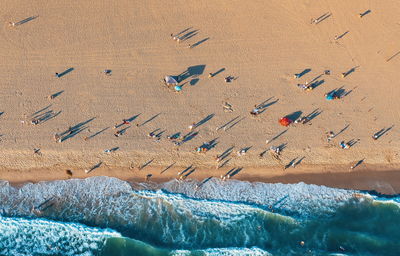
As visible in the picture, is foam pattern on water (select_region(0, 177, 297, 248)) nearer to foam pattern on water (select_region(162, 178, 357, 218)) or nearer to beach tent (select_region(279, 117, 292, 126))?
foam pattern on water (select_region(162, 178, 357, 218))

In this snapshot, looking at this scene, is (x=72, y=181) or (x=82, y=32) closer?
(x=72, y=181)

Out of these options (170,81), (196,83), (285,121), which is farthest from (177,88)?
(285,121)

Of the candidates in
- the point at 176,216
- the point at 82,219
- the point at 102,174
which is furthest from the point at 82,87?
the point at 176,216

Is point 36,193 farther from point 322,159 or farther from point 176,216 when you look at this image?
point 322,159

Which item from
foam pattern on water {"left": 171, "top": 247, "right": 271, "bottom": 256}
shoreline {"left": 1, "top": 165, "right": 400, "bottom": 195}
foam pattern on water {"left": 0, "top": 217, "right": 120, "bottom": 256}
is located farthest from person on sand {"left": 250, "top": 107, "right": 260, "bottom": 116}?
foam pattern on water {"left": 0, "top": 217, "right": 120, "bottom": 256}

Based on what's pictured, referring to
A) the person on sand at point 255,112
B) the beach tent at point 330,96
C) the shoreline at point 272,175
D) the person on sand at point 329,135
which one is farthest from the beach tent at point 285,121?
the beach tent at point 330,96

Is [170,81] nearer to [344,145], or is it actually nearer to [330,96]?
[330,96]
